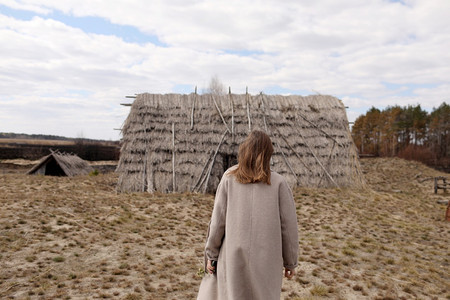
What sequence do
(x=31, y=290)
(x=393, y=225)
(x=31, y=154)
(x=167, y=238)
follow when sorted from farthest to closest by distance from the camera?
1. (x=31, y=154)
2. (x=393, y=225)
3. (x=167, y=238)
4. (x=31, y=290)

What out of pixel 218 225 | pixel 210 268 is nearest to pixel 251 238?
pixel 218 225

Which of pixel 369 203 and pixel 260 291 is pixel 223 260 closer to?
pixel 260 291

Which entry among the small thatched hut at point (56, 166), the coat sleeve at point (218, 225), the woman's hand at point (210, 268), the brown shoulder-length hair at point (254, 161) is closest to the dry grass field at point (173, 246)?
the woman's hand at point (210, 268)

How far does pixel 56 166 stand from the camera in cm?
1917

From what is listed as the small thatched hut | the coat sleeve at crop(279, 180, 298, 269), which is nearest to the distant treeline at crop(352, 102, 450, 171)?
the small thatched hut

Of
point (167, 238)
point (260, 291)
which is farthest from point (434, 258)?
point (260, 291)

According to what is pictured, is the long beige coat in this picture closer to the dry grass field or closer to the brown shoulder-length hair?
the brown shoulder-length hair

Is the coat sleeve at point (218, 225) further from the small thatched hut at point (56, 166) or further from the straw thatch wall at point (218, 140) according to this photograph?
the small thatched hut at point (56, 166)

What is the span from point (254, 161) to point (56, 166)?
760 inches

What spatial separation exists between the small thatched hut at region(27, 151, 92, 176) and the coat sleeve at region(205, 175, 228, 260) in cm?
1768

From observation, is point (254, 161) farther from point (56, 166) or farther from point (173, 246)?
point (56, 166)

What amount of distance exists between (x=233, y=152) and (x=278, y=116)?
266 cm

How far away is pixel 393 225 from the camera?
912cm

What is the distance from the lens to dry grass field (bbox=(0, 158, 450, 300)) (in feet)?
16.2
